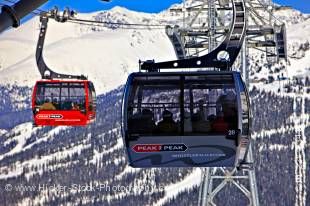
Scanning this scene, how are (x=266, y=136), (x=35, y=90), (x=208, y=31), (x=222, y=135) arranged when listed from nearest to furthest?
1. (x=222, y=135)
2. (x=208, y=31)
3. (x=35, y=90)
4. (x=266, y=136)

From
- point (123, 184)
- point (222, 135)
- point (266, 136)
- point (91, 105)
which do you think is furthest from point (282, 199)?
point (222, 135)

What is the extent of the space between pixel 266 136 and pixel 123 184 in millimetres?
33702

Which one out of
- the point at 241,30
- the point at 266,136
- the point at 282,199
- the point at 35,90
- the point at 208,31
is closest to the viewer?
the point at 241,30

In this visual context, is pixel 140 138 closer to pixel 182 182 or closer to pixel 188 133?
pixel 188 133

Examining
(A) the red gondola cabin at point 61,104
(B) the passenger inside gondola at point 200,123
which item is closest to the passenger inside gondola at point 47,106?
(A) the red gondola cabin at point 61,104

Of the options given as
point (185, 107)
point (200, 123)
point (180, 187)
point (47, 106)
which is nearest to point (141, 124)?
point (185, 107)

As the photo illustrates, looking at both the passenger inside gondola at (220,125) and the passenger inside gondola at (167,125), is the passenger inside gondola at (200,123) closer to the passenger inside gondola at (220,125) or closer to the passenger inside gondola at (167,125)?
the passenger inside gondola at (220,125)

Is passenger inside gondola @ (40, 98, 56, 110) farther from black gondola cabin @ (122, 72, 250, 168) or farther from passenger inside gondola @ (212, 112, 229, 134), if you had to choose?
passenger inside gondola @ (212, 112, 229, 134)

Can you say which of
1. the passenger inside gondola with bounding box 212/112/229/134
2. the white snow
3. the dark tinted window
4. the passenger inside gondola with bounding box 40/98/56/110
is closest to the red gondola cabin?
the passenger inside gondola with bounding box 40/98/56/110

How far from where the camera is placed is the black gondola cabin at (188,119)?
49.5 ft

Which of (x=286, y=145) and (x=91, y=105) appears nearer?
(x=91, y=105)

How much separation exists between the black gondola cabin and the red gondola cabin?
10.4m

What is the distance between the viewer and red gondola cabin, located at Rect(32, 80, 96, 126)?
84.7 ft

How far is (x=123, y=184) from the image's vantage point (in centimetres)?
19562
